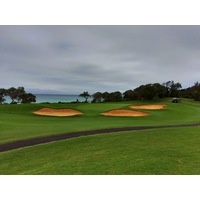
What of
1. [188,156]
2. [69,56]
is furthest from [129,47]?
[188,156]

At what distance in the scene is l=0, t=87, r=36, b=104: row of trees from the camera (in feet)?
137

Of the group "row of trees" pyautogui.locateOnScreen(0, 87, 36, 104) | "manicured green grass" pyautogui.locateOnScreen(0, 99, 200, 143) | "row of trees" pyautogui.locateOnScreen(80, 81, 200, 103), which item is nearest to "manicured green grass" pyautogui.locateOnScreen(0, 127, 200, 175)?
"manicured green grass" pyautogui.locateOnScreen(0, 99, 200, 143)

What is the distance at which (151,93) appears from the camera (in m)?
39.1

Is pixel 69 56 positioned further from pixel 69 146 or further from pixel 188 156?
pixel 188 156

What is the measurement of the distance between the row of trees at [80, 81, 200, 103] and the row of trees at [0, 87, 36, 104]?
45.5 ft

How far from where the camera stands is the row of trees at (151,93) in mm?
39562

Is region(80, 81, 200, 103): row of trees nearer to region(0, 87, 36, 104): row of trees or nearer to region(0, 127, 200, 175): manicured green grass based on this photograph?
region(0, 87, 36, 104): row of trees

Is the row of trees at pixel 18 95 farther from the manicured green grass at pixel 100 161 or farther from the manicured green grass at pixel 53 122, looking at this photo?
the manicured green grass at pixel 100 161

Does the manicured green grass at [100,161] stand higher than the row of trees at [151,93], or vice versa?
the row of trees at [151,93]

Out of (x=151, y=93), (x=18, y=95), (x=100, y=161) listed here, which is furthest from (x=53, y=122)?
(x=18, y=95)

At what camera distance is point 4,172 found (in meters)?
4.45

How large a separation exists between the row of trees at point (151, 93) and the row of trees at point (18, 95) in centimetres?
1387

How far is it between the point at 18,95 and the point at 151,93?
106ft

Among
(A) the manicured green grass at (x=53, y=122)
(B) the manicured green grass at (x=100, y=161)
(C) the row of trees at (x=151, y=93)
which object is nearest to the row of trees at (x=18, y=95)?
(C) the row of trees at (x=151, y=93)
